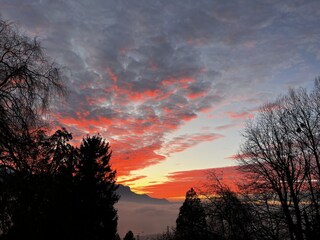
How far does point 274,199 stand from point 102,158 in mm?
19077

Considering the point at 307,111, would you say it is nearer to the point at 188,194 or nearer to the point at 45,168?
the point at 45,168

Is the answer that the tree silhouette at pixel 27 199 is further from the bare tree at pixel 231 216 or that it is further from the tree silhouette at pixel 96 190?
the tree silhouette at pixel 96 190

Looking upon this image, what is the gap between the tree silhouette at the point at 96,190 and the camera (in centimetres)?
2472

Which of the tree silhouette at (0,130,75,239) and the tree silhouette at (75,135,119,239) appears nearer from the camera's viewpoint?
the tree silhouette at (0,130,75,239)

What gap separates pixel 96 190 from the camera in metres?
27.2

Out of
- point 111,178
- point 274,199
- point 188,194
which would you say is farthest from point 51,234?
point 188,194

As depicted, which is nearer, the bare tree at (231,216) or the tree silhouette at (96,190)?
the bare tree at (231,216)

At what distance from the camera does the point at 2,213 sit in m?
5.98

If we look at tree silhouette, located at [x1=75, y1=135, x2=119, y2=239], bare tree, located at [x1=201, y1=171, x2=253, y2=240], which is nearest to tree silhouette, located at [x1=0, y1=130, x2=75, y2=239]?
bare tree, located at [x1=201, y1=171, x2=253, y2=240]

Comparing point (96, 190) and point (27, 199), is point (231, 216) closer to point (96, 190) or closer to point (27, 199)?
point (27, 199)

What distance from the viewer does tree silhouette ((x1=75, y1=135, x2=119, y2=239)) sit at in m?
24.7

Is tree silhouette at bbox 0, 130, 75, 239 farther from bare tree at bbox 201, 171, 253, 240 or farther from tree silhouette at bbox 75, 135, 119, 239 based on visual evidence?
tree silhouette at bbox 75, 135, 119, 239

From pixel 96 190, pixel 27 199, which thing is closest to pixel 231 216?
pixel 27 199

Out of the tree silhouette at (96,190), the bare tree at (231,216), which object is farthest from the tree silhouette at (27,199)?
the tree silhouette at (96,190)
